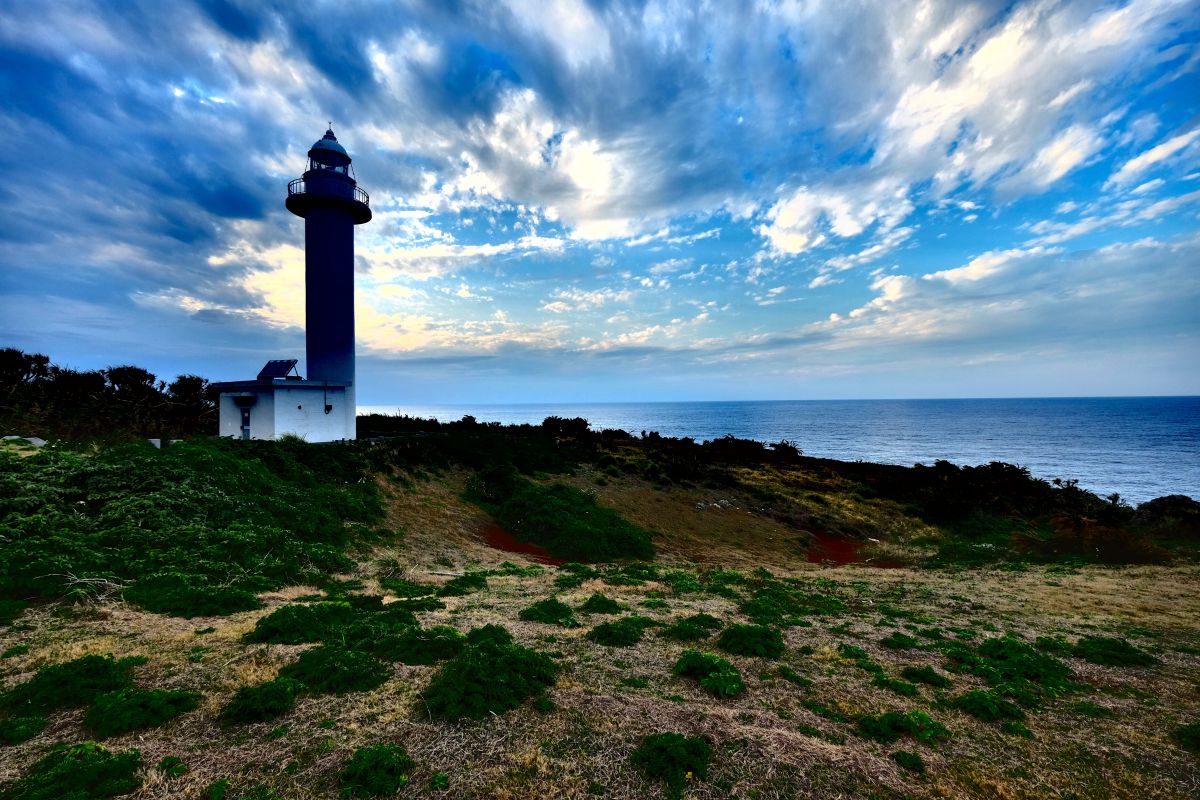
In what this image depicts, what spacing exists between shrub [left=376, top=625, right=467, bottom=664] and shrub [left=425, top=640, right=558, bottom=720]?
0.28 m

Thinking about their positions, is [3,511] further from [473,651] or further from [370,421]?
[370,421]

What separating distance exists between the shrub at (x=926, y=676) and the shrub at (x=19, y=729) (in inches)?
481

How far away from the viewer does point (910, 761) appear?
5.93m

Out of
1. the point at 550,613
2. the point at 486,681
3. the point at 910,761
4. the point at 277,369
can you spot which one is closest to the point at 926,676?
the point at 910,761

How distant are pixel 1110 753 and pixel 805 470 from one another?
3794 cm

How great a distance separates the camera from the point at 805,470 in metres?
42.5

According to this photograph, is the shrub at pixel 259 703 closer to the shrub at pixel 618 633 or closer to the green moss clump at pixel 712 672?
the shrub at pixel 618 633

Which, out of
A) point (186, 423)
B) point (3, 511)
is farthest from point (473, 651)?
point (186, 423)

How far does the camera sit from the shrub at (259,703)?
19.8 ft

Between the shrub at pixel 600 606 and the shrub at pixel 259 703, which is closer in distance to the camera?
the shrub at pixel 259 703

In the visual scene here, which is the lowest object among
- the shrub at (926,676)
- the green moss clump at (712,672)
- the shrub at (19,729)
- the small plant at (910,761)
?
the shrub at (926,676)

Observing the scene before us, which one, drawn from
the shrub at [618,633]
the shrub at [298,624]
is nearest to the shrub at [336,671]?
the shrub at [298,624]

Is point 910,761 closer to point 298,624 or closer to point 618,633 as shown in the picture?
point 618,633

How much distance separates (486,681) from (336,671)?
89.1 inches
